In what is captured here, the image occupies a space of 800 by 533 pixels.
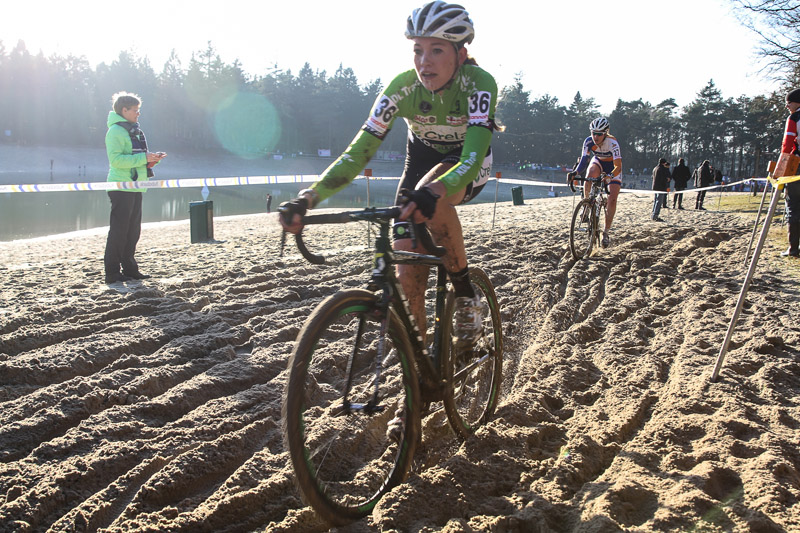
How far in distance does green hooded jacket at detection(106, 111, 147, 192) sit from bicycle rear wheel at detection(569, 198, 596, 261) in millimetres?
6234

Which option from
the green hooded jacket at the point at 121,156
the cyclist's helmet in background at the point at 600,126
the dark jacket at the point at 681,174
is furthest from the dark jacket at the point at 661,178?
the green hooded jacket at the point at 121,156

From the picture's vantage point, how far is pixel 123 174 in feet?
23.6

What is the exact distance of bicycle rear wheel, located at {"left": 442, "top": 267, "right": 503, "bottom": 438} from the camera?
10.1 ft

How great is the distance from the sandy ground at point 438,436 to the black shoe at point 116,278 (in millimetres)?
215

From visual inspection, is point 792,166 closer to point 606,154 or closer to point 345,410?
point 606,154

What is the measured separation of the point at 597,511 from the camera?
98.9 inches

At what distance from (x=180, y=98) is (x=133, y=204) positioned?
8100 cm

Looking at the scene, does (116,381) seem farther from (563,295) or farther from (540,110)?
(540,110)

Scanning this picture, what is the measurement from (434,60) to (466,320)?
4.75 ft

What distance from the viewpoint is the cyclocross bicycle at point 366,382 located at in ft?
7.38

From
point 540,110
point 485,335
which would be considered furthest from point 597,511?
point 540,110

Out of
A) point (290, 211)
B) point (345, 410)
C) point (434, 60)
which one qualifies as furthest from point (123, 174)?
point (345, 410)

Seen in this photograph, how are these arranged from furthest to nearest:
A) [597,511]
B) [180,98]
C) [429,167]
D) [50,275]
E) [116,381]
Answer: [180,98] → [50,275] → [116,381] → [429,167] → [597,511]

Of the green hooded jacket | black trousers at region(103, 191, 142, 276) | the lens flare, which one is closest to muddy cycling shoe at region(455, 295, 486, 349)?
black trousers at region(103, 191, 142, 276)
